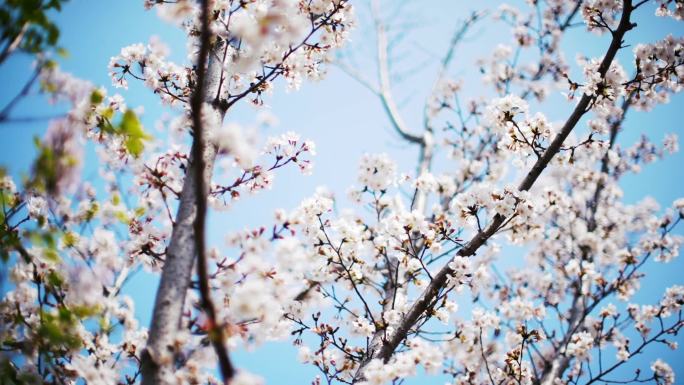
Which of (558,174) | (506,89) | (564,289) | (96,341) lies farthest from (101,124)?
(558,174)

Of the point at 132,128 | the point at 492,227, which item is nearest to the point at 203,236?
the point at 132,128

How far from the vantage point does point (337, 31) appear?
3.38m

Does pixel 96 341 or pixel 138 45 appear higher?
pixel 138 45

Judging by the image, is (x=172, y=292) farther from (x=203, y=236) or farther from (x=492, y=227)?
(x=492, y=227)

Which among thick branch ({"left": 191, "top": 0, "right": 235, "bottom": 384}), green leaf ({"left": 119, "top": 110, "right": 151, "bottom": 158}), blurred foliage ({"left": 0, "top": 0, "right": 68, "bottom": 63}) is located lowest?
thick branch ({"left": 191, "top": 0, "right": 235, "bottom": 384})

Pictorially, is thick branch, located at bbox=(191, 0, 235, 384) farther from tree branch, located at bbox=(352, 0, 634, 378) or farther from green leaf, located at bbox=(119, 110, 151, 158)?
tree branch, located at bbox=(352, 0, 634, 378)

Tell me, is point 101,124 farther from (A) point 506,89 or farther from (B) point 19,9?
(A) point 506,89

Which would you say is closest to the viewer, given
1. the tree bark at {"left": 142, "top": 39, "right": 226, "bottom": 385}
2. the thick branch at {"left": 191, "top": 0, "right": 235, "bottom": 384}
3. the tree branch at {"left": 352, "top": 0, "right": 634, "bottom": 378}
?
the thick branch at {"left": 191, "top": 0, "right": 235, "bottom": 384}

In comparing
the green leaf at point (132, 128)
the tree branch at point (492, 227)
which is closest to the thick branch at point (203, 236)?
the green leaf at point (132, 128)

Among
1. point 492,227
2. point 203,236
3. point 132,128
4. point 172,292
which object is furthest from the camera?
point 492,227

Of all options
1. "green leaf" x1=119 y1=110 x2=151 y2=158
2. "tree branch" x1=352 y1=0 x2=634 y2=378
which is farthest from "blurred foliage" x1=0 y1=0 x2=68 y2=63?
"tree branch" x1=352 y1=0 x2=634 y2=378

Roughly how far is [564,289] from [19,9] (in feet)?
30.3

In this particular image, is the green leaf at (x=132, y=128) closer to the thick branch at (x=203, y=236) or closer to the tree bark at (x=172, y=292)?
the tree bark at (x=172, y=292)

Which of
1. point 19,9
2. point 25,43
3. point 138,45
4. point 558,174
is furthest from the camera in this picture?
point 558,174
